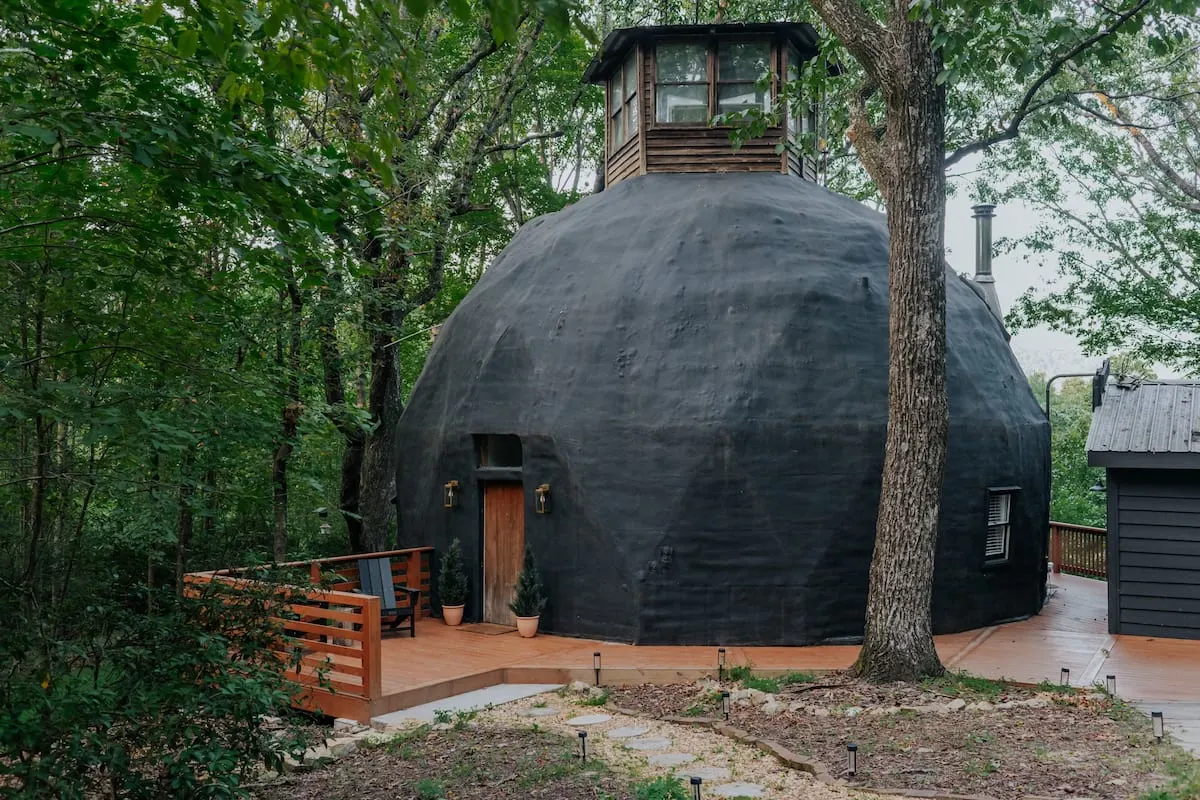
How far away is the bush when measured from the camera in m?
4.20

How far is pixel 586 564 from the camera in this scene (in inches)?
413

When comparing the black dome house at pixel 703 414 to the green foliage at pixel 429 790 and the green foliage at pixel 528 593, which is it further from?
the green foliage at pixel 429 790

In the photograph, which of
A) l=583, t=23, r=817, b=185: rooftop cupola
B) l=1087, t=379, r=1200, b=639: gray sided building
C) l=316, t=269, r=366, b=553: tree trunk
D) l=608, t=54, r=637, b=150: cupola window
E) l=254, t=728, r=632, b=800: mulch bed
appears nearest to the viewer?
l=254, t=728, r=632, b=800: mulch bed

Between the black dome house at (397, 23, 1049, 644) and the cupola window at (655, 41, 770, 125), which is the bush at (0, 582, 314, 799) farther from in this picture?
the cupola window at (655, 41, 770, 125)

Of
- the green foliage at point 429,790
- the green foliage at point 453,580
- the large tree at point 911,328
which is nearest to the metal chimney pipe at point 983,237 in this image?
the large tree at point 911,328

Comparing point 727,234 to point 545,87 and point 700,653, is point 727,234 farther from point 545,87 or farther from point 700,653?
point 545,87

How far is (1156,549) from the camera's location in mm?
10055

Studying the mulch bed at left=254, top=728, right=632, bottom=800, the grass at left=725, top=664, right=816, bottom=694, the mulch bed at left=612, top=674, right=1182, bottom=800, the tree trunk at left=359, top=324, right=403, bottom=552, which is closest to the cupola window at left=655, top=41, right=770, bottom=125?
the tree trunk at left=359, top=324, right=403, bottom=552

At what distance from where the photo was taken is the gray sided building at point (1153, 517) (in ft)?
32.5

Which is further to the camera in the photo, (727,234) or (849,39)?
(727,234)

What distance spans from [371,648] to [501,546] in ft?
11.8

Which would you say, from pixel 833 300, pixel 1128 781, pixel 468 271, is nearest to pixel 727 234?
pixel 833 300

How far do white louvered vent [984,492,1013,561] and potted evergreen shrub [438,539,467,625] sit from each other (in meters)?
5.96

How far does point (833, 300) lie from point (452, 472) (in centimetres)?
479
